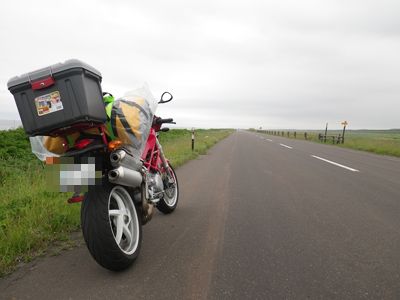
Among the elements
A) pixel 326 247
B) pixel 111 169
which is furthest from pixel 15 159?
pixel 326 247

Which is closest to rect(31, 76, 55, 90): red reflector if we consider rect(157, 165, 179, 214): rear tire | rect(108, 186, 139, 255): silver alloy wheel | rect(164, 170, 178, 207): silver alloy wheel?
rect(108, 186, 139, 255): silver alloy wheel

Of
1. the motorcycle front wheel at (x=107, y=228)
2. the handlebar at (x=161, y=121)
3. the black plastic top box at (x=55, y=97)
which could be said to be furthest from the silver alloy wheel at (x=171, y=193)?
the black plastic top box at (x=55, y=97)

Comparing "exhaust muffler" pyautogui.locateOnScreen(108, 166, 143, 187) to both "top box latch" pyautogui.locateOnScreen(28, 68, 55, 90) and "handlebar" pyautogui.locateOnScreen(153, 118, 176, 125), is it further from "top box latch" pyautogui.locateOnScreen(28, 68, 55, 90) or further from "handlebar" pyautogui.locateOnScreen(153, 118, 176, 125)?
"handlebar" pyautogui.locateOnScreen(153, 118, 176, 125)

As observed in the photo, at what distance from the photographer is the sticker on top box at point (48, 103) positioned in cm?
218

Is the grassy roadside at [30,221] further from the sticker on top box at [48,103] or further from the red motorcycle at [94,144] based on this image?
the sticker on top box at [48,103]

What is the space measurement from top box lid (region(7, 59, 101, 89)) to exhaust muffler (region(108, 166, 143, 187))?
85cm

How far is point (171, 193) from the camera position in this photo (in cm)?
445

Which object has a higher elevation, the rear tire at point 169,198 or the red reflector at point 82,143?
the red reflector at point 82,143

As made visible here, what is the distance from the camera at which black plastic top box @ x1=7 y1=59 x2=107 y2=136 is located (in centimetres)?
216

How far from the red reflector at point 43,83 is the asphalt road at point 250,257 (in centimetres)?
157

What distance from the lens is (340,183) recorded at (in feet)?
21.5

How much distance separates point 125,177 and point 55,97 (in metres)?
0.84

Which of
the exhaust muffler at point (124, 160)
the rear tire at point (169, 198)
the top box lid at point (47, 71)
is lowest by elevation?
the rear tire at point (169, 198)

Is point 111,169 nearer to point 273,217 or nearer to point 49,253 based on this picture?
point 49,253
